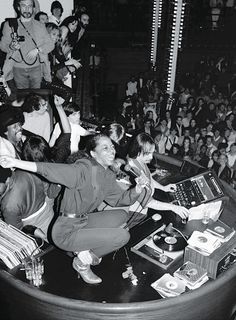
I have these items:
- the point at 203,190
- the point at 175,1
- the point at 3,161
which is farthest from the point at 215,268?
the point at 175,1

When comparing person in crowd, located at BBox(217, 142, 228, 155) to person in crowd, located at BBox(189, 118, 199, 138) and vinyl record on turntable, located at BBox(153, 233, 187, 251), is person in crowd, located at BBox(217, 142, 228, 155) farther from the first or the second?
vinyl record on turntable, located at BBox(153, 233, 187, 251)

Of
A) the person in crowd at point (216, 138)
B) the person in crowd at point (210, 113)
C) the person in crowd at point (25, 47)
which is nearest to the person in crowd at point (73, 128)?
the person in crowd at point (25, 47)

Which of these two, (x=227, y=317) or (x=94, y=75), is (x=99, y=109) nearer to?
(x=94, y=75)

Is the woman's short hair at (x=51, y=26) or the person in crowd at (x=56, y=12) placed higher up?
the person in crowd at (x=56, y=12)

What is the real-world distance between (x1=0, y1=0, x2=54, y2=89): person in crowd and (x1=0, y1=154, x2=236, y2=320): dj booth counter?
3.20 meters

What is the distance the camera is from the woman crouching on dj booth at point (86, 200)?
Answer: 9.74ft

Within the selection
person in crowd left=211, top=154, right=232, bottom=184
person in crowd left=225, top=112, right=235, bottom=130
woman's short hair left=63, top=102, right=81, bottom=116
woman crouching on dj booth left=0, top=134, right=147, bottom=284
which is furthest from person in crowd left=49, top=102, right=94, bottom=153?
person in crowd left=225, top=112, right=235, bottom=130

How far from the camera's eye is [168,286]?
10.6 ft

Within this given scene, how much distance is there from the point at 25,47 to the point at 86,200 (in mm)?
3185

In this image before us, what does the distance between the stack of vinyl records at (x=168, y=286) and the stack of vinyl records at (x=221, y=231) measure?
1.91ft

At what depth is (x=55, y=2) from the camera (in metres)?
5.92

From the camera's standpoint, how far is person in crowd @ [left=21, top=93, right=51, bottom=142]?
465cm

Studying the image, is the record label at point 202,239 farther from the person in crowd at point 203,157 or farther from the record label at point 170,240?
the person in crowd at point 203,157

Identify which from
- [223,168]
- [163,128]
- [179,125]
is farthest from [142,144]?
[179,125]
